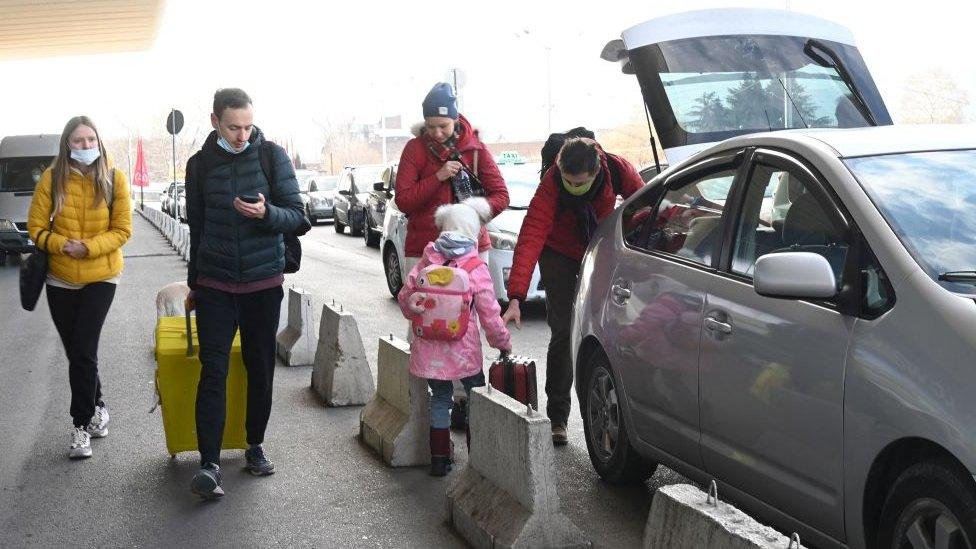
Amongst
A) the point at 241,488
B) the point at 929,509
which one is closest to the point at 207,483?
the point at 241,488

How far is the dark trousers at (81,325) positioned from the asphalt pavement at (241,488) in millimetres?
436

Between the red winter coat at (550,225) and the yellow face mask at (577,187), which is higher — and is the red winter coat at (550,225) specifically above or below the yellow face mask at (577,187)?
below

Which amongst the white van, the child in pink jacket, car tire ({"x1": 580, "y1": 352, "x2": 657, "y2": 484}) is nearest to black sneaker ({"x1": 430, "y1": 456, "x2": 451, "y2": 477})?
the child in pink jacket

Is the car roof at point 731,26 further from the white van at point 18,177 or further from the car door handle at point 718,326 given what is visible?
the white van at point 18,177

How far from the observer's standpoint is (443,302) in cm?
651

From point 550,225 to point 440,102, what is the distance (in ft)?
3.23

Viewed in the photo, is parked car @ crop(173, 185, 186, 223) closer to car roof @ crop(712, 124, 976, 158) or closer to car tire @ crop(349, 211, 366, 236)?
car tire @ crop(349, 211, 366, 236)

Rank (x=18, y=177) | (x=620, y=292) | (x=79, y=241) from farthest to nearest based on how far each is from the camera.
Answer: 1. (x=18, y=177)
2. (x=79, y=241)
3. (x=620, y=292)

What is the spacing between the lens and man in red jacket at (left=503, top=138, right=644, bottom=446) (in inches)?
269

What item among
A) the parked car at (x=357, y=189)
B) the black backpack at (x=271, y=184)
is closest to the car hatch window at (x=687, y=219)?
the black backpack at (x=271, y=184)

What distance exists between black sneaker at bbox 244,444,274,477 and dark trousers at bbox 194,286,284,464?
0.32 meters

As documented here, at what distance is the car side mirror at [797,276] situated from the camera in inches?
161

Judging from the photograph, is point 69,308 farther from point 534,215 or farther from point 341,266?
point 341,266

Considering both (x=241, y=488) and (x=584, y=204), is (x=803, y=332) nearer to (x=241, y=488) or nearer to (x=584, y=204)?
(x=584, y=204)
